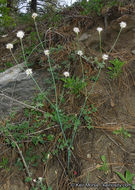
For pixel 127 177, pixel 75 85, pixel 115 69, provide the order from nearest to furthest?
1. pixel 127 177
2. pixel 75 85
3. pixel 115 69

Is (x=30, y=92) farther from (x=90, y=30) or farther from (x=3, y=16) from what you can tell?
(x=3, y=16)

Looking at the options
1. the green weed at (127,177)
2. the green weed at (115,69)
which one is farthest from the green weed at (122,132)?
the green weed at (115,69)

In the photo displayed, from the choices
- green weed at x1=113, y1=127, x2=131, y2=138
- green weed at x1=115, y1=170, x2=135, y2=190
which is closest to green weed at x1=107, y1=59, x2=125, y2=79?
green weed at x1=113, y1=127, x2=131, y2=138

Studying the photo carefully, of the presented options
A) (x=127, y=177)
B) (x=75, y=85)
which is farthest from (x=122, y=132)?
(x=75, y=85)

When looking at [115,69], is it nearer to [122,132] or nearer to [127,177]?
[122,132]

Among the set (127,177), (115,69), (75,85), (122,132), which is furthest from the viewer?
(115,69)

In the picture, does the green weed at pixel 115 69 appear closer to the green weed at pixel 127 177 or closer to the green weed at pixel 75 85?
the green weed at pixel 75 85

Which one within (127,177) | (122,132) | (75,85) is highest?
(75,85)

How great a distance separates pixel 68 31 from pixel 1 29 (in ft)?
18.7

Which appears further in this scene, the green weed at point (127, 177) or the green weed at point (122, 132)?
the green weed at point (122, 132)

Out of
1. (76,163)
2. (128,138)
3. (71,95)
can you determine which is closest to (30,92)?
(71,95)

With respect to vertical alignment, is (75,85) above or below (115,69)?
below

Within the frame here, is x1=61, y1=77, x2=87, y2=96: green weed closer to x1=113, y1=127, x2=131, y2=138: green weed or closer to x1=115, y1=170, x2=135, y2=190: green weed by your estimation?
x1=113, y1=127, x2=131, y2=138: green weed

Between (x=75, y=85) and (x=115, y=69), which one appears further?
(x=115, y=69)
